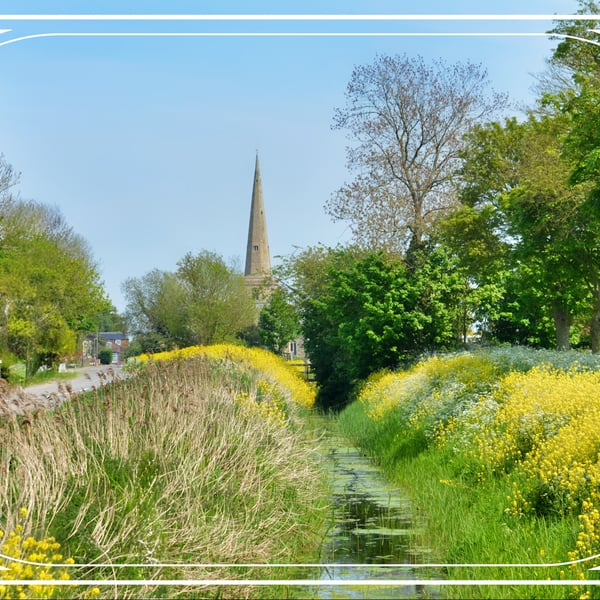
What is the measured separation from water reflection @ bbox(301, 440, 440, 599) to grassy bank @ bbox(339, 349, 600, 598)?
0.30m

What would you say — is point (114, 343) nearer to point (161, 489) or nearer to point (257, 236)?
point (161, 489)

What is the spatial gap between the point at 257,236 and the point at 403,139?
26.1 ft

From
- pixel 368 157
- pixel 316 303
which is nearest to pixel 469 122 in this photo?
pixel 368 157

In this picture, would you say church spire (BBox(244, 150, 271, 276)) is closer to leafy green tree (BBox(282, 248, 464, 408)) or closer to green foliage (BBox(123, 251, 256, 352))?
green foliage (BBox(123, 251, 256, 352))

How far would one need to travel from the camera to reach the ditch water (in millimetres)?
7398

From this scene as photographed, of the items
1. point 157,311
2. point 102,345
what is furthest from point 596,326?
point 157,311

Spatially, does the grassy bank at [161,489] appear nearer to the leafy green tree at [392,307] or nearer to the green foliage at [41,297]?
the green foliage at [41,297]

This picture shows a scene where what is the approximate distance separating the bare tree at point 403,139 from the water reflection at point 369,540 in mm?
3879

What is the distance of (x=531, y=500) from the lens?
9203 millimetres

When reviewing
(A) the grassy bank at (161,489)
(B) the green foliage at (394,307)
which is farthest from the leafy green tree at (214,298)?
(B) the green foliage at (394,307)

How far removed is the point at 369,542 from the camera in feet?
31.7

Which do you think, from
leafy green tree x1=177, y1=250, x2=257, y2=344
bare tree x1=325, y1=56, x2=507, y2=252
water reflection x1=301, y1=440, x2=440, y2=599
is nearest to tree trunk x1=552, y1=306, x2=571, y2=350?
bare tree x1=325, y1=56, x2=507, y2=252

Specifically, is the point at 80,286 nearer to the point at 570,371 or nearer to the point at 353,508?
the point at 353,508

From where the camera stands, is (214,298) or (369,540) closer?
(369,540)
